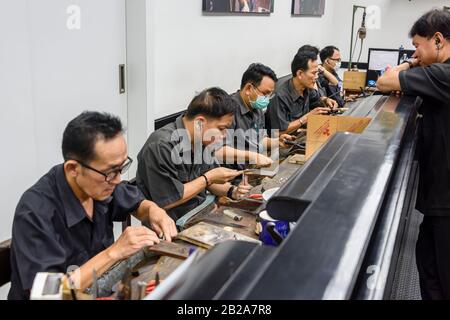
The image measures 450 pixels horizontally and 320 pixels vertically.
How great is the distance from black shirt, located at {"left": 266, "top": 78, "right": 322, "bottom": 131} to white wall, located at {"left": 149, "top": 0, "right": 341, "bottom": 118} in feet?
1.85

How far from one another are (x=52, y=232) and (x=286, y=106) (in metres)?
3.04

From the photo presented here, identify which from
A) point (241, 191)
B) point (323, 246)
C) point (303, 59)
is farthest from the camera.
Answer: point (303, 59)

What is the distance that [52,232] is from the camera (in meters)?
1.53

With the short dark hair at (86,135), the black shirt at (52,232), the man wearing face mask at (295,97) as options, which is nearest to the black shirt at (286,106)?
the man wearing face mask at (295,97)

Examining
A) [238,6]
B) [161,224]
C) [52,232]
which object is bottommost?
[161,224]

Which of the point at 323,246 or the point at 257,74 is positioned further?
the point at 257,74

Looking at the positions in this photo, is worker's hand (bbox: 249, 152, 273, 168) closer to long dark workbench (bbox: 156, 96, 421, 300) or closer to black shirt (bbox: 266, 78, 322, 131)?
black shirt (bbox: 266, 78, 322, 131)

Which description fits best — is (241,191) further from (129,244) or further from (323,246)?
(323,246)

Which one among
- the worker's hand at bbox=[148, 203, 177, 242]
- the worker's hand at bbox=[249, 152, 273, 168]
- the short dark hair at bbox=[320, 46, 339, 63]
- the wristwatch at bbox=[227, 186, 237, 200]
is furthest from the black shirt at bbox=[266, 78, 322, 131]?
the worker's hand at bbox=[148, 203, 177, 242]

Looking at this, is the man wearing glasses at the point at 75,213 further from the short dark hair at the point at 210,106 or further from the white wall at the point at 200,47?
the white wall at the point at 200,47

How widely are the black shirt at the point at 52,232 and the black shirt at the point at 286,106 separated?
2470 millimetres

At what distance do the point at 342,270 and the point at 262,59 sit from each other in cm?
479

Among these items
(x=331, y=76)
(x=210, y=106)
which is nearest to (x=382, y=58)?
(x=331, y=76)

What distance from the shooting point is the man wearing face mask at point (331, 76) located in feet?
18.2
